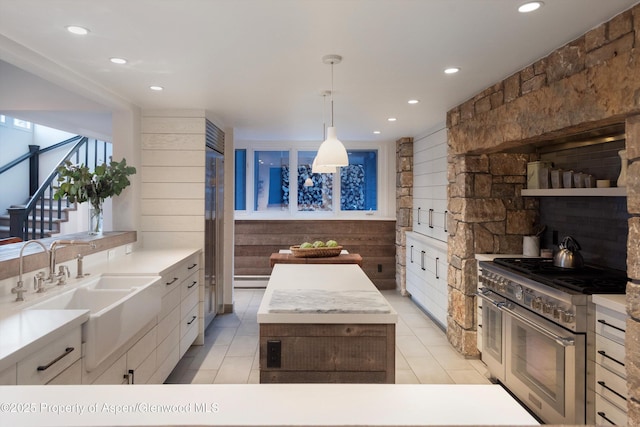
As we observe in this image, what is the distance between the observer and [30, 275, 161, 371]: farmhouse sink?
1938mm

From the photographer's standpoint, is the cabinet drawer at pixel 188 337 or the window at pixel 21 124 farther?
the window at pixel 21 124

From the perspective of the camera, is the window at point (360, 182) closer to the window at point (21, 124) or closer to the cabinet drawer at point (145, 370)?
the cabinet drawer at point (145, 370)

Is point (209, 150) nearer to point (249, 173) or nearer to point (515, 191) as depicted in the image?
point (249, 173)

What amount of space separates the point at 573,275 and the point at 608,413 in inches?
34.3

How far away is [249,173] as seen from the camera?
264 inches

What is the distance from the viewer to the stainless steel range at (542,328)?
231cm

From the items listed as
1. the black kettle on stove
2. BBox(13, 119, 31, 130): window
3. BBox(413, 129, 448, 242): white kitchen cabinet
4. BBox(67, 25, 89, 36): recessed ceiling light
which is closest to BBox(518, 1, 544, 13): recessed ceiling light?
the black kettle on stove

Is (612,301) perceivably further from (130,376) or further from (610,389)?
(130,376)

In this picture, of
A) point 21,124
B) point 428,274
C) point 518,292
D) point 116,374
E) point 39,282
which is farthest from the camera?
point 21,124

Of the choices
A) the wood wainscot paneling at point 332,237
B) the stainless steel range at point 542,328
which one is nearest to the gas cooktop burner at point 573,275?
the stainless steel range at point 542,328

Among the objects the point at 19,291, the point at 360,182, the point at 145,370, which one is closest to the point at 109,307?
the point at 19,291

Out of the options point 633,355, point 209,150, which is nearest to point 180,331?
point 209,150

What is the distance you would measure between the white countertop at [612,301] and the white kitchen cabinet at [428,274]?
87.4 inches

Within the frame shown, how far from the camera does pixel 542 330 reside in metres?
2.57
